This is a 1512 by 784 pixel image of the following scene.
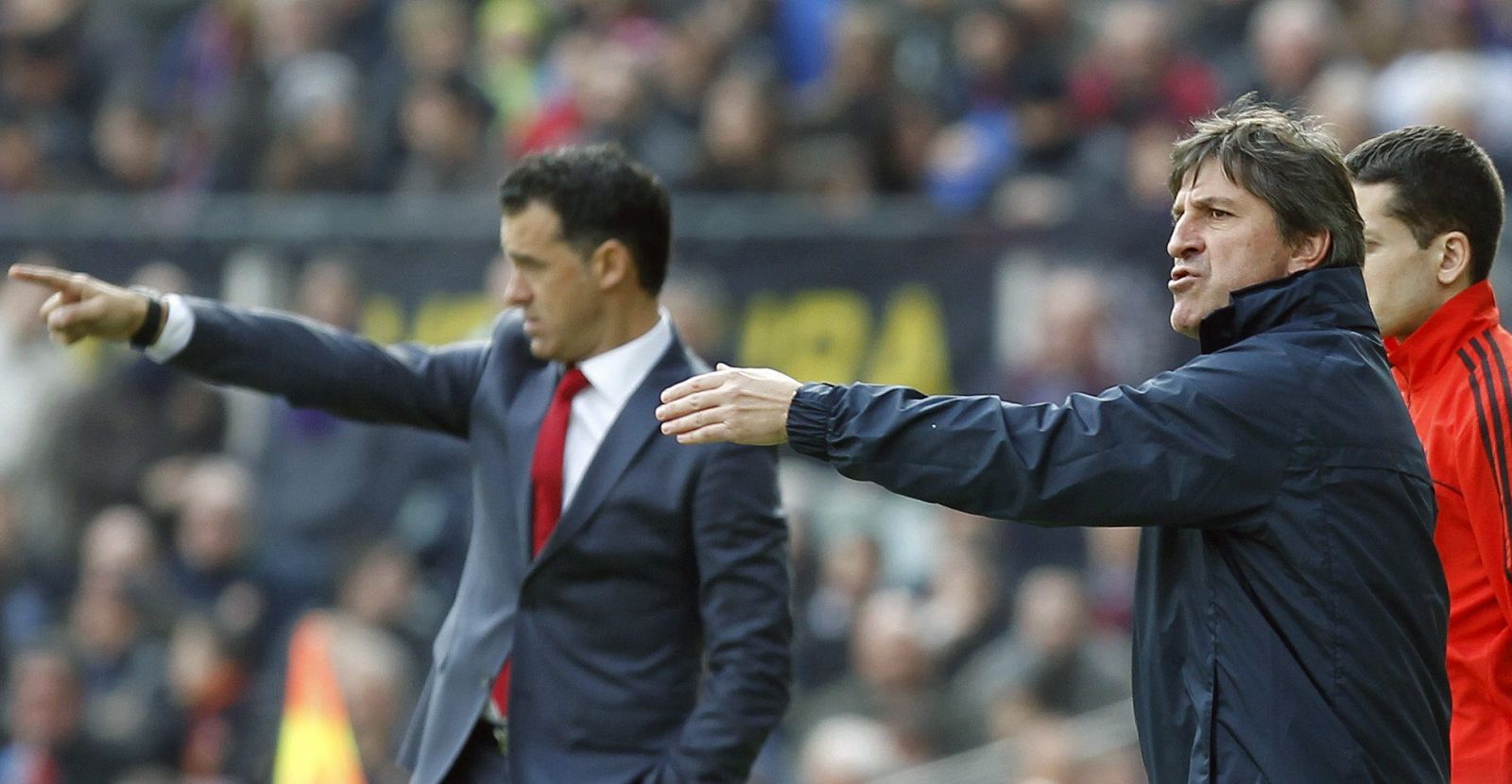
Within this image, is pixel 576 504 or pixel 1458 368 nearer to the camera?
pixel 1458 368

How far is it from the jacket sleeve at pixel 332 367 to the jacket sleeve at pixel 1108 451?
1.48 metres

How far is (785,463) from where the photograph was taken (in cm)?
770

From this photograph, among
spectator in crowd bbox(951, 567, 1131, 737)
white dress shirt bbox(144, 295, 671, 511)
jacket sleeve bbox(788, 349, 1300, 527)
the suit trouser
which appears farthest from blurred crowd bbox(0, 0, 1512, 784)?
jacket sleeve bbox(788, 349, 1300, 527)

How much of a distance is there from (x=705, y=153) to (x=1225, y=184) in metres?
5.62

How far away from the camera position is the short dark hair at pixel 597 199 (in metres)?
4.39

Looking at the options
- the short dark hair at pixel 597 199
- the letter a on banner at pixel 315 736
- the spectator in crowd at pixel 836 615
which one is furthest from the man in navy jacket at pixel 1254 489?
the spectator in crowd at pixel 836 615

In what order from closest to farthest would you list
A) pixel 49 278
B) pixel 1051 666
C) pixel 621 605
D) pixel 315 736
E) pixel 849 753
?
pixel 49 278 → pixel 621 605 → pixel 315 736 → pixel 849 753 → pixel 1051 666

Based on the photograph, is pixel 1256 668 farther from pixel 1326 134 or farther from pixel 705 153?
pixel 705 153

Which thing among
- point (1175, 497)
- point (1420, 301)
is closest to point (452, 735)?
point (1175, 497)

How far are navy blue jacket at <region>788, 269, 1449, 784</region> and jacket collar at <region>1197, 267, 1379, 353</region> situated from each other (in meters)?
0.02

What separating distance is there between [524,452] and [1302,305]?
1.71 m

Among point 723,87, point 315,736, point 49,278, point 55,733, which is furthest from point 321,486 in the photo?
point 49,278

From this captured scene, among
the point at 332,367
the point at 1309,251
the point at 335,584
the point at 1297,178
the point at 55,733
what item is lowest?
the point at 55,733

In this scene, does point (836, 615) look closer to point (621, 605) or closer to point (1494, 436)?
point (621, 605)
